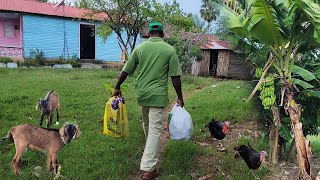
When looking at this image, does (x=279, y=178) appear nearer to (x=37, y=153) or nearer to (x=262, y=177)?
(x=262, y=177)

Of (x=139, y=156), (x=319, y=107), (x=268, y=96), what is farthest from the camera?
(x=139, y=156)

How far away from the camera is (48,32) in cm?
2142

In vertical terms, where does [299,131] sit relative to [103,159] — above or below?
above

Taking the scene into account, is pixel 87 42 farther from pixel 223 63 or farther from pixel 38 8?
pixel 223 63

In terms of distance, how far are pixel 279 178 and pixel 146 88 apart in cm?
241

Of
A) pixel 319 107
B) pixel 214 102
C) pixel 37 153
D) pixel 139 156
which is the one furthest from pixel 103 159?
pixel 214 102

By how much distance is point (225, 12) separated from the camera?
5.03 meters

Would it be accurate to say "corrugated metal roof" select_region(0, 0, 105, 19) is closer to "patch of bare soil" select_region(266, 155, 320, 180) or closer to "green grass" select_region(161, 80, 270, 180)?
"green grass" select_region(161, 80, 270, 180)

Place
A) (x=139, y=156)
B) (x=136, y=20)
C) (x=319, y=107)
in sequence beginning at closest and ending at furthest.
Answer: (x=319, y=107), (x=139, y=156), (x=136, y=20)

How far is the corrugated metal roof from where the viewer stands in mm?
20312

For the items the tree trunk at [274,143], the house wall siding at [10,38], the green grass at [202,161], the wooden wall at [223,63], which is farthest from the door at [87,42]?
the tree trunk at [274,143]

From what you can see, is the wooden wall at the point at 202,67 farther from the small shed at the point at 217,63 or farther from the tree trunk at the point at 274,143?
the tree trunk at the point at 274,143

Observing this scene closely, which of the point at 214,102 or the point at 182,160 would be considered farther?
the point at 214,102

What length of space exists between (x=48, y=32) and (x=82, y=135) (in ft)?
53.2
